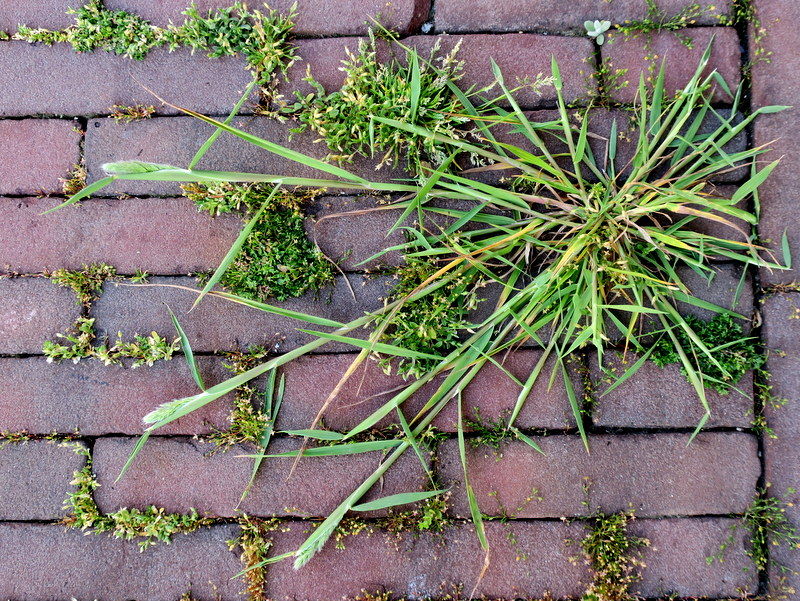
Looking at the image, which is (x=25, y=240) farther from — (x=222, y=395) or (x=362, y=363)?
(x=362, y=363)

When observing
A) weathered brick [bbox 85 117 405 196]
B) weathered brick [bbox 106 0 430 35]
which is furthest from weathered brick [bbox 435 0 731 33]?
weathered brick [bbox 85 117 405 196]

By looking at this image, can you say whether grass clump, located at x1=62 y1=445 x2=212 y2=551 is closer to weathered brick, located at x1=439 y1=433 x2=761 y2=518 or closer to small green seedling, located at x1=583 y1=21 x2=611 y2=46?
weathered brick, located at x1=439 y1=433 x2=761 y2=518

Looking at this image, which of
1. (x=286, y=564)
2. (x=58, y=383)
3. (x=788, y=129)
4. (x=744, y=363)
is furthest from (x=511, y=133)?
(x=58, y=383)

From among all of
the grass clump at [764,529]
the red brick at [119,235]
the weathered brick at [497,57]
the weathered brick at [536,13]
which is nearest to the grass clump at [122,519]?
the red brick at [119,235]

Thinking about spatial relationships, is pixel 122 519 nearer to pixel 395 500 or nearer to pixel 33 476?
pixel 33 476

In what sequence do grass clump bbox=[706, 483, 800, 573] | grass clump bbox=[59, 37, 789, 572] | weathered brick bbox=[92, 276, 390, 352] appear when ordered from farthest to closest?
1. weathered brick bbox=[92, 276, 390, 352]
2. grass clump bbox=[706, 483, 800, 573]
3. grass clump bbox=[59, 37, 789, 572]
